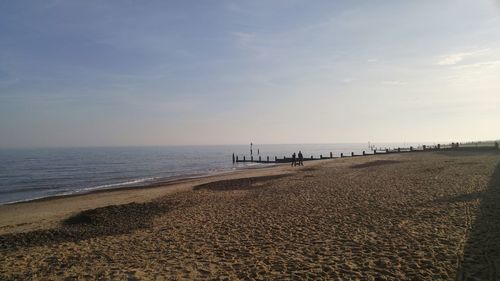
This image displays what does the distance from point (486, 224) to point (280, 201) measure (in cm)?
757

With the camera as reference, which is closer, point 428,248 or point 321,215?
point 428,248

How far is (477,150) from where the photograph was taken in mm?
40531

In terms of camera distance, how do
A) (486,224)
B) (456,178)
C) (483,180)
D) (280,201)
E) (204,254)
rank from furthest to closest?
1. (456,178)
2. (483,180)
3. (280,201)
4. (486,224)
5. (204,254)

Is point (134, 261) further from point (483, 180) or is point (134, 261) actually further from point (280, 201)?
point (483, 180)

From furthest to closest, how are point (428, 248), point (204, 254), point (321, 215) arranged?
point (321, 215) < point (204, 254) < point (428, 248)

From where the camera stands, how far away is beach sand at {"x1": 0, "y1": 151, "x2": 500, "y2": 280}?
633cm

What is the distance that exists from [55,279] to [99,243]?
8.66 ft

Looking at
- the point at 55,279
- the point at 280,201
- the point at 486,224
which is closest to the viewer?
the point at 55,279

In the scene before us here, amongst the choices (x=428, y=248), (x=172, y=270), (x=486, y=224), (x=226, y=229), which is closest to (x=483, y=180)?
(x=486, y=224)

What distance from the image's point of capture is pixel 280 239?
8.49 metres

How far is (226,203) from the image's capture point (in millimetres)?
14703

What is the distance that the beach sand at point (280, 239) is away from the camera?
20.8 feet

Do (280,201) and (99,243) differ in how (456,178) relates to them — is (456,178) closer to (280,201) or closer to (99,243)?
(280,201)

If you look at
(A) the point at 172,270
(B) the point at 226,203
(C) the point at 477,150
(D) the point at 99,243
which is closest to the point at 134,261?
(A) the point at 172,270
